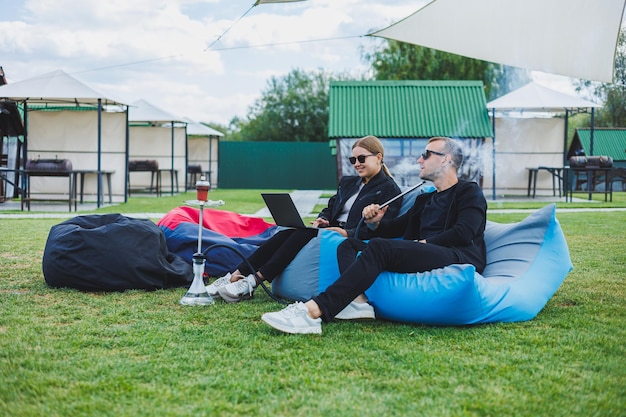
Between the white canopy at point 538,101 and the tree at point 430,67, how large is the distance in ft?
31.3

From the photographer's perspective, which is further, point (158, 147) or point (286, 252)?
point (158, 147)

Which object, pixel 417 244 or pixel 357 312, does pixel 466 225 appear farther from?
pixel 357 312

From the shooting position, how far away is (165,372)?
10.2 feet

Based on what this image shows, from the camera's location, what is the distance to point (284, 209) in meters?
4.78

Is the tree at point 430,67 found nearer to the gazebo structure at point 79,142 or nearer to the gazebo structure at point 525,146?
the gazebo structure at point 525,146

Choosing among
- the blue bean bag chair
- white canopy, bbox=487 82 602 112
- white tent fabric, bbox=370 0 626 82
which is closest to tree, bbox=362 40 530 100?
white canopy, bbox=487 82 602 112

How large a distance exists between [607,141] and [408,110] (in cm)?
1238

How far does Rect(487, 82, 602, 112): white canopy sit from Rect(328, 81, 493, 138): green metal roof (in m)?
0.92

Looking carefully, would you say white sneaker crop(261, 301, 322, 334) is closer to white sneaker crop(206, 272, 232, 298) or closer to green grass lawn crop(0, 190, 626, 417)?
green grass lawn crop(0, 190, 626, 417)

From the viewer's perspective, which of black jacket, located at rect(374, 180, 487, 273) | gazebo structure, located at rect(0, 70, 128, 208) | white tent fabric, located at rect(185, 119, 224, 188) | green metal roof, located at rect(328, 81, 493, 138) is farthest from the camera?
white tent fabric, located at rect(185, 119, 224, 188)

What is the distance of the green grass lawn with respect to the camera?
8.84 feet

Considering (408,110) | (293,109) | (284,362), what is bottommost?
(284,362)

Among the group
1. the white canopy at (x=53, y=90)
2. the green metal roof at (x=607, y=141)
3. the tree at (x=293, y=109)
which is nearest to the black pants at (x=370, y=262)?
the white canopy at (x=53, y=90)

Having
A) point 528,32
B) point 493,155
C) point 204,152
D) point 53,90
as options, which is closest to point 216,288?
point 528,32
